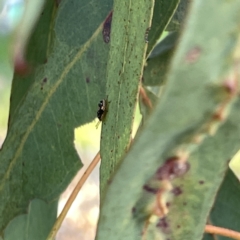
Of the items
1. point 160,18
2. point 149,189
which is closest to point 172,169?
point 149,189

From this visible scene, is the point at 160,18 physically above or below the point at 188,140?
above

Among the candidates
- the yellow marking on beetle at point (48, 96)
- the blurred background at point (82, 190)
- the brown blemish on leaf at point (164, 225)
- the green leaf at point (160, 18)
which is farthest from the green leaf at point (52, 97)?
the blurred background at point (82, 190)

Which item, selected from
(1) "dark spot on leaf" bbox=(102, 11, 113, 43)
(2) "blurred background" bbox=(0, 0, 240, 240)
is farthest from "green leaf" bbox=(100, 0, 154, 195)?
(2) "blurred background" bbox=(0, 0, 240, 240)

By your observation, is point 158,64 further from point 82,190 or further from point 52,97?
point 82,190

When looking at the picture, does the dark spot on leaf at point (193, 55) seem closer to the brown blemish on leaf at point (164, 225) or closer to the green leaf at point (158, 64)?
the brown blemish on leaf at point (164, 225)

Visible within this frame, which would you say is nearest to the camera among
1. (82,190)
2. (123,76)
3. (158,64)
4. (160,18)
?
(123,76)

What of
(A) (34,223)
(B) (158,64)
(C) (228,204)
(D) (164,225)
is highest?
(B) (158,64)

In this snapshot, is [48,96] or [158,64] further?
[158,64]
